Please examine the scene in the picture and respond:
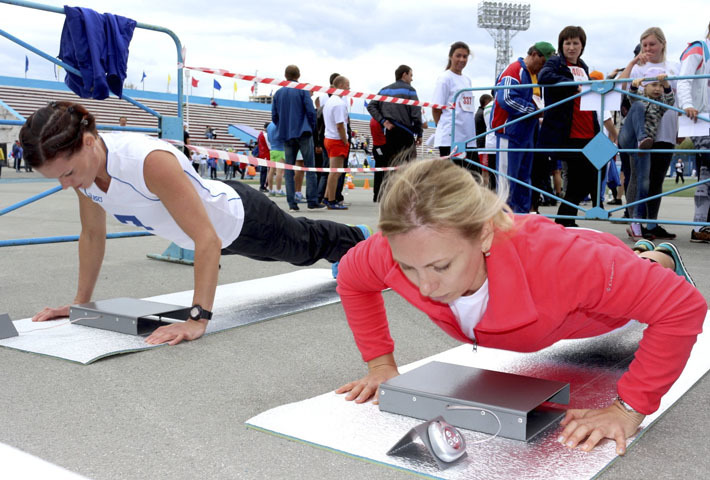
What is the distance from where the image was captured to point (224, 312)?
3645 millimetres

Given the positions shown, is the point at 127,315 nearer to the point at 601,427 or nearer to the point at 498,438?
the point at 498,438

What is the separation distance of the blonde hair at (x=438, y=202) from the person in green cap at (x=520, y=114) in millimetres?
5166

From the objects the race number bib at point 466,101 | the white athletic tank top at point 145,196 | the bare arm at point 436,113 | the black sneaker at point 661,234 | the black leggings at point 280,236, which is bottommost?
the black sneaker at point 661,234

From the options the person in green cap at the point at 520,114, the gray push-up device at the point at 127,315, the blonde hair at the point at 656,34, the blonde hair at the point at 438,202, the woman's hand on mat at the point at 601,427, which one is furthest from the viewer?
the person in green cap at the point at 520,114

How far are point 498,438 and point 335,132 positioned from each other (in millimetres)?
8118

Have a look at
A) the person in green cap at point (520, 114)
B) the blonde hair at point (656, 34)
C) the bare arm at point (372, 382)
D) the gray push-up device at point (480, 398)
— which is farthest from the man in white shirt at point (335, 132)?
the gray push-up device at point (480, 398)

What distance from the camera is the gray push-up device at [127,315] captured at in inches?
123

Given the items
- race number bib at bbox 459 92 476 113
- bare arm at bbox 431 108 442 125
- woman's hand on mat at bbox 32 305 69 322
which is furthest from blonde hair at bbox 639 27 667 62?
woman's hand on mat at bbox 32 305 69 322

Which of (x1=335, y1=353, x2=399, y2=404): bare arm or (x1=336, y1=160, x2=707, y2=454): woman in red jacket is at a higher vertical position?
(x1=336, y1=160, x2=707, y2=454): woman in red jacket

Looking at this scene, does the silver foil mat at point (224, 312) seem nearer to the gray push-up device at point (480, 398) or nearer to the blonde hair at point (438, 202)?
the gray push-up device at point (480, 398)

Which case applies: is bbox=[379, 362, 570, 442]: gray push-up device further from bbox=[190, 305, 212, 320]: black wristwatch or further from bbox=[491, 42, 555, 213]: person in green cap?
bbox=[491, 42, 555, 213]: person in green cap

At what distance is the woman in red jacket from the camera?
68.1 inches

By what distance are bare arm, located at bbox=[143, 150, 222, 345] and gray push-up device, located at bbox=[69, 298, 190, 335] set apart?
134 millimetres

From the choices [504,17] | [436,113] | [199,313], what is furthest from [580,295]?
[504,17]
